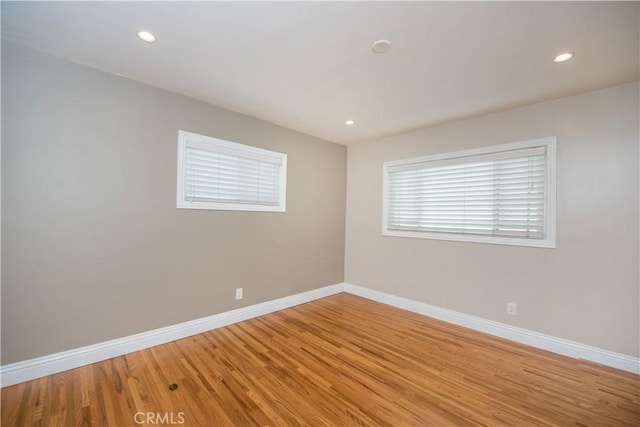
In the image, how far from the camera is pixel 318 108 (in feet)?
9.78

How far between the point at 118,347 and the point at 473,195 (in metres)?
4.09

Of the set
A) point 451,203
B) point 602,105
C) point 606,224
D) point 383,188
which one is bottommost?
point 606,224

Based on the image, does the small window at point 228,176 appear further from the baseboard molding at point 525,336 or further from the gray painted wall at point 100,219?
the baseboard molding at point 525,336

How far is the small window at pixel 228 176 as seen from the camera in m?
2.77

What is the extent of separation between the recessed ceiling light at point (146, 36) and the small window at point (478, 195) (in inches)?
124

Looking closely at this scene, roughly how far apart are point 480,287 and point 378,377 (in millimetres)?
1770

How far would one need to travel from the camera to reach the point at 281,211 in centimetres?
364

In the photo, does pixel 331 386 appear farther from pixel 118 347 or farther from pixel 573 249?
pixel 573 249

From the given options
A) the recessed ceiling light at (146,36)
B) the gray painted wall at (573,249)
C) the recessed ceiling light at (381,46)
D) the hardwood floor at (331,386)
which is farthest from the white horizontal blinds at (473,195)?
the recessed ceiling light at (146,36)

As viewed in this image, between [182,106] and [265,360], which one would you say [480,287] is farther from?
[182,106]

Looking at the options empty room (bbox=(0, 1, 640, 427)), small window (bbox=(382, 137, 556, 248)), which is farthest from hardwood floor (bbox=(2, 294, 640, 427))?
small window (bbox=(382, 137, 556, 248))

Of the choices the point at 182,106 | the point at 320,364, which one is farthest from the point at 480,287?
the point at 182,106

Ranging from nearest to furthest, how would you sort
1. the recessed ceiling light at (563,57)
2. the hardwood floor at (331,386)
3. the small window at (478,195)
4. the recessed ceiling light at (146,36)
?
the hardwood floor at (331,386), the recessed ceiling light at (146,36), the recessed ceiling light at (563,57), the small window at (478,195)

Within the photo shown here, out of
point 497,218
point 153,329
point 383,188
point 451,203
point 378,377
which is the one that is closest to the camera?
point 378,377
